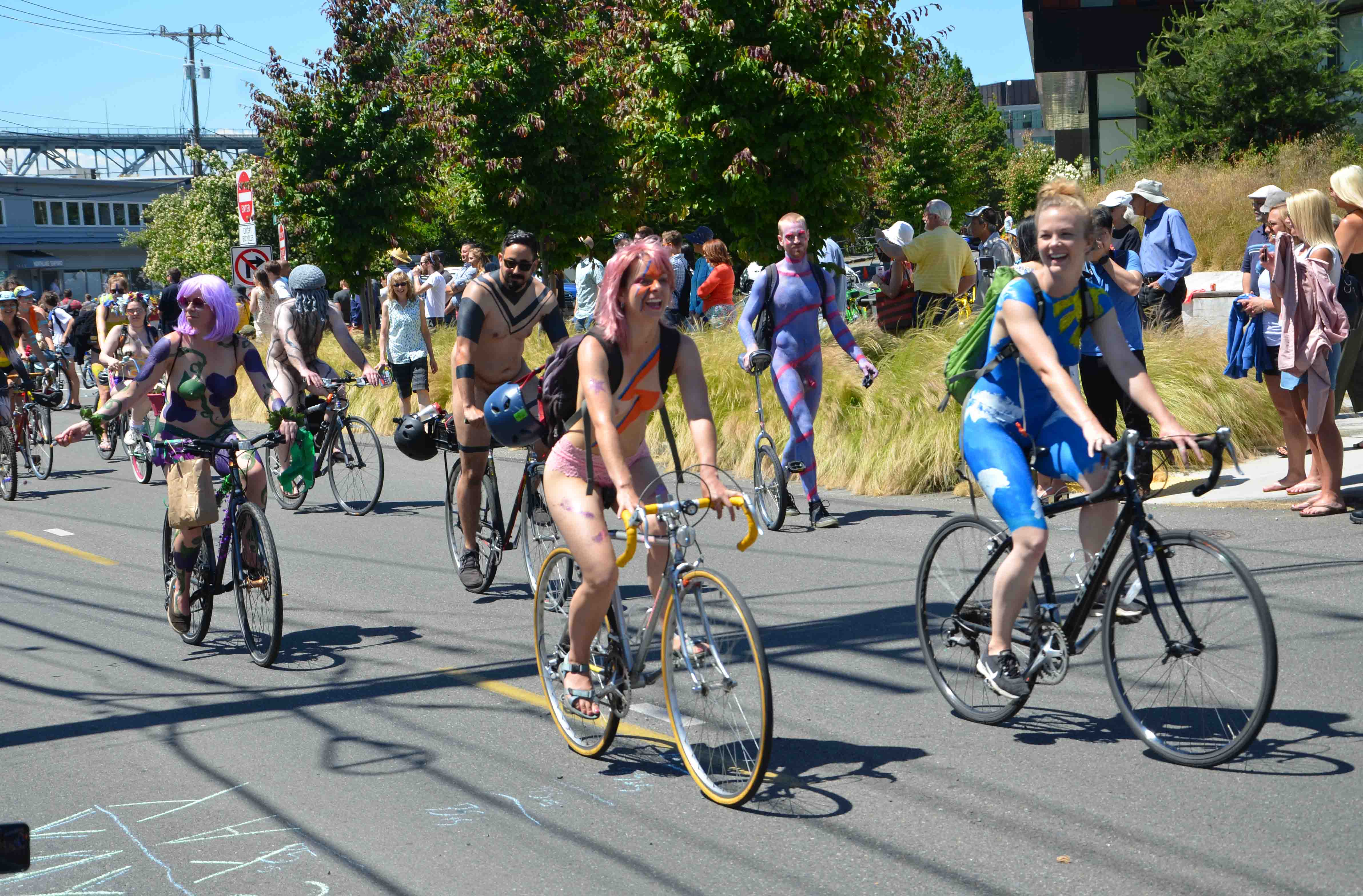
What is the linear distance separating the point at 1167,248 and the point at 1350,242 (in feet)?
8.39

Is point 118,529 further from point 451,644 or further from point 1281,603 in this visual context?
point 1281,603

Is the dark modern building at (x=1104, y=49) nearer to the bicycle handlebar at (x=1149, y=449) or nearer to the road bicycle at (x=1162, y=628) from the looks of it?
the road bicycle at (x=1162, y=628)

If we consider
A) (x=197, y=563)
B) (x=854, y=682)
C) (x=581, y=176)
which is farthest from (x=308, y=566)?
(x=581, y=176)

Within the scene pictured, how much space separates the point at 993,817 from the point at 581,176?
1877cm

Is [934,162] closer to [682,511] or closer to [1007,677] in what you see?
[1007,677]

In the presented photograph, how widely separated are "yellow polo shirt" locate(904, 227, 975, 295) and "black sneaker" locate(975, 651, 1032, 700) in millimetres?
8259

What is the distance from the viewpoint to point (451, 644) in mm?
6902

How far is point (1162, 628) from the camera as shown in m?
4.52

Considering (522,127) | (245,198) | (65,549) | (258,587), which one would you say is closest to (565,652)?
(258,587)

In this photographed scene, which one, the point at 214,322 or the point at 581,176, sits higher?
the point at 581,176

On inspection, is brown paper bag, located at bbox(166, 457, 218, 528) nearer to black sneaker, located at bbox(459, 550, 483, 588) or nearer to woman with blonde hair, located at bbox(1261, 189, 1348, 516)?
black sneaker, located at bbox(459, 550, 483, 588)

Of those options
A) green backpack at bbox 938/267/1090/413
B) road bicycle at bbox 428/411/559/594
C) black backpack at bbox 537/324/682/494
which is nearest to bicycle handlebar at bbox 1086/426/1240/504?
green backpack at bbox 938/267/1090/413

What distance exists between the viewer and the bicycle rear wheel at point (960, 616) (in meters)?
5.13

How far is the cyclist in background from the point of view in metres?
4.79
